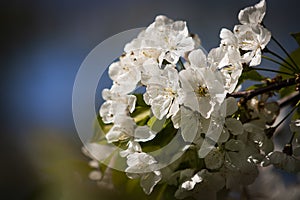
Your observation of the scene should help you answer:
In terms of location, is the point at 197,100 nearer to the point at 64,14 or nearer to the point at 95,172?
the point at 95,172

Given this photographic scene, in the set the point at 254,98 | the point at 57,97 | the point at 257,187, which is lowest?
the point at 257,187

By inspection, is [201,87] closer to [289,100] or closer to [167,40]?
[167,40]

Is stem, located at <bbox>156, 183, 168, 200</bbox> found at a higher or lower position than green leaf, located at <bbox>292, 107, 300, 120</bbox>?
lower

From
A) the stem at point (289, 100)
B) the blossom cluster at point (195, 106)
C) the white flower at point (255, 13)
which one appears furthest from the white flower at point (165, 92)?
the stem at point (289, 100)

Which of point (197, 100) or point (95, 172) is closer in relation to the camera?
point (197, 100)

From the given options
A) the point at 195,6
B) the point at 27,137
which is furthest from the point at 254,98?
the point at 195,6

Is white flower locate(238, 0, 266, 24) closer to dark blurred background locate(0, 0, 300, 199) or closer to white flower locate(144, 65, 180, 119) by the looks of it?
white flower locate(144, 65, 180, 119)

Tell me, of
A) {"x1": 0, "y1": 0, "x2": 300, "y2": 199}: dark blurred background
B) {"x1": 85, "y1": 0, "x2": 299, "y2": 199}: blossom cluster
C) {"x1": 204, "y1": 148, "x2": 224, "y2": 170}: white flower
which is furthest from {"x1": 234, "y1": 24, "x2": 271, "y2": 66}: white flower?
{"x1": 0, "y1": 0, "x2": 300, "y2": 199}: dark blurred background
